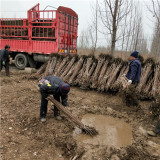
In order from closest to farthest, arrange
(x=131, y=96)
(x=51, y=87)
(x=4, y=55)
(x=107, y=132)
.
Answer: (x=51, y=87), (x=107, y=132), (x=131, y=96), (x=4, y=55)

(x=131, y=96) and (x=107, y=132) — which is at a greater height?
(x=131, y=96)

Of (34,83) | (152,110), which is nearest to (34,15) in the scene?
(34,83)

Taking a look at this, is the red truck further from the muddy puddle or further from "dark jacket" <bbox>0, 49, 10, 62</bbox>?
the muddy puddle

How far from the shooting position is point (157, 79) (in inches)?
221

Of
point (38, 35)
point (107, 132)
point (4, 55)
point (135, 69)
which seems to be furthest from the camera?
point (38, 35)

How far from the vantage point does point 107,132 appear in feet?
11.8

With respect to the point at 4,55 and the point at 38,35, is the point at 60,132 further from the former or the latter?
the point at 38,35

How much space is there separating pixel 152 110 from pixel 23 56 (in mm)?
7725

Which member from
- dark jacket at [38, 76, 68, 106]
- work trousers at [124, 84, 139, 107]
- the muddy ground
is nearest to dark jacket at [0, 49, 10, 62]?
the muddy ground

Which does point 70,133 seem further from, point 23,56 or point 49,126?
point 23,56

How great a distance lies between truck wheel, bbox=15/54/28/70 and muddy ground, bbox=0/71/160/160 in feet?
12.9

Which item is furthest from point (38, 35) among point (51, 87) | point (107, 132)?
point (107, 132)

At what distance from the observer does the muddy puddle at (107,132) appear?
322 cm

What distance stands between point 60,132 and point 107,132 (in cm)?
111
